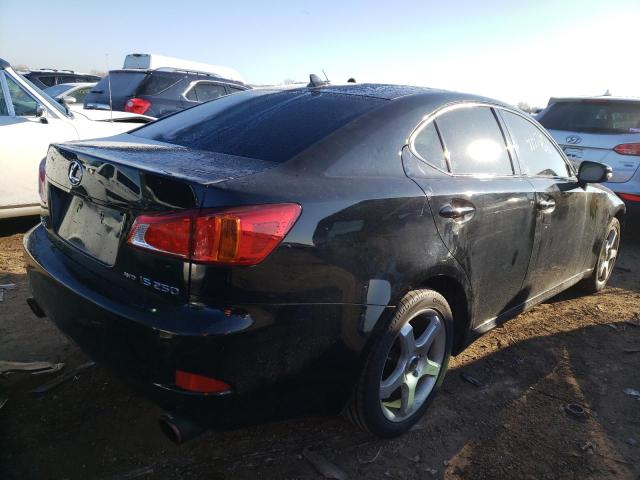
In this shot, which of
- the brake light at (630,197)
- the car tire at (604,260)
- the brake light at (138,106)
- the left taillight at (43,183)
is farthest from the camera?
the brake light at (138,106)

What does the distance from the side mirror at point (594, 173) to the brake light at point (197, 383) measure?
2.99 meters

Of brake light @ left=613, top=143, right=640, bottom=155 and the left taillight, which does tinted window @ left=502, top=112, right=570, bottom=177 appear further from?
brake light @ left=613, top=143, right=640, bottom=155

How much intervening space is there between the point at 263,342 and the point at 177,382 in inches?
12.5

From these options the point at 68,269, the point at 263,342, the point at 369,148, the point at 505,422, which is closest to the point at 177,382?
the point at 263,342

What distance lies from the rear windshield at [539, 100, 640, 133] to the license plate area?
19.8 feet

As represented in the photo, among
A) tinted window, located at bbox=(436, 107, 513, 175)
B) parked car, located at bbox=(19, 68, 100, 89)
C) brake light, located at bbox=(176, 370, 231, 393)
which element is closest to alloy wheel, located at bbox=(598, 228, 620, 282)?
tinted window, located at bbox=(436, 107, 513, 175)

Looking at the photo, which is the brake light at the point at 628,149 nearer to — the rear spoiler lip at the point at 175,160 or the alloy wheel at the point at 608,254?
the alloy wheel at the point at 608,254

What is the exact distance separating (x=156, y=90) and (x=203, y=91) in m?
0.93

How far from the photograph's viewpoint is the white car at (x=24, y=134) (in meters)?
4.67

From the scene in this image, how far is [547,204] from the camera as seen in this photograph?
3100 mm

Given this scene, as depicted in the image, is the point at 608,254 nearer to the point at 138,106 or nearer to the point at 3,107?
the point at 3,107

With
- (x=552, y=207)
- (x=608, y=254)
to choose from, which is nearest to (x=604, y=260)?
(x=608, y=254)

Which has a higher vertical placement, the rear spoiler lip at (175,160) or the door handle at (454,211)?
the rear spoiler lip at (175,160)

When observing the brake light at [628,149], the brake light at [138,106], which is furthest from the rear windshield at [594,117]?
the brake light at [138,106]
